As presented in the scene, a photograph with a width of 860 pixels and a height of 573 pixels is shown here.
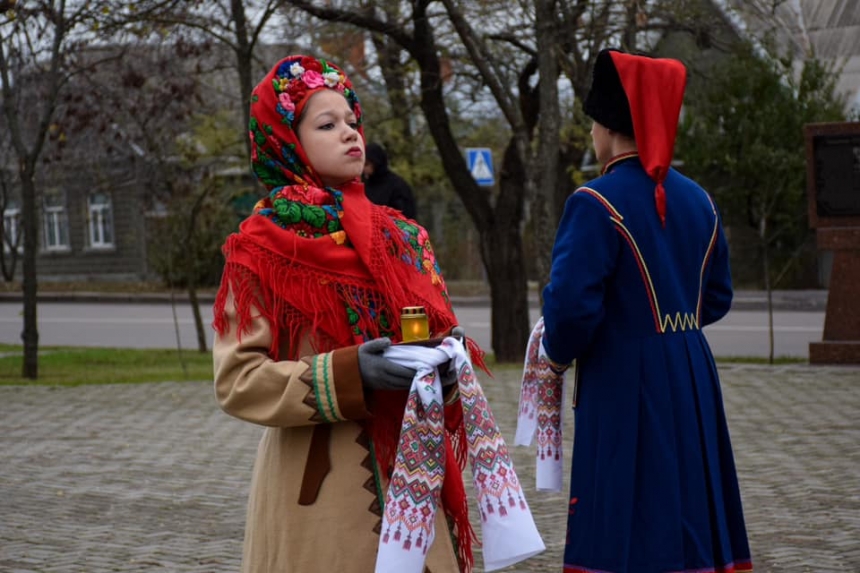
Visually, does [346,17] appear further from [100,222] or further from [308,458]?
[100,222]

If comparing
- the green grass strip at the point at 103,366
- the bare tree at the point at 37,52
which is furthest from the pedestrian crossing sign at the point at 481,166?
the bare tree at the point at 37,52

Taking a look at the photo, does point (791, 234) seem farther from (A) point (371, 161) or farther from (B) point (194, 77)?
(A) point (371, 161)

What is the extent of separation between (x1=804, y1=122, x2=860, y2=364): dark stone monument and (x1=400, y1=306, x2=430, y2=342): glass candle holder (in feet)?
35.6

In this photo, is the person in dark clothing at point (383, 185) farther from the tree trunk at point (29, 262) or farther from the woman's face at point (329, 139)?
the woman's face at point (329, 139)

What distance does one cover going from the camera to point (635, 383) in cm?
375

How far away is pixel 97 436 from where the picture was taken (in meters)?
11.0

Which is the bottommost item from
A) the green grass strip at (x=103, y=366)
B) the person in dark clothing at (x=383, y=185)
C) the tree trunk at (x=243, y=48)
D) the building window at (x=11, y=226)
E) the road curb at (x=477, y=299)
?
the road curb at (x=477, y=299)

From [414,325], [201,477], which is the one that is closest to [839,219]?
[201,477]

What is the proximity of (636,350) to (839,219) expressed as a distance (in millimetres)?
10464

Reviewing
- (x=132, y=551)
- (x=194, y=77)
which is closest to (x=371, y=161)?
(x=132, y=551)

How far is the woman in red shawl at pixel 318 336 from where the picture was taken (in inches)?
129

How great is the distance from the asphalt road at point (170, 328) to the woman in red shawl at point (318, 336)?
13800 millimetres

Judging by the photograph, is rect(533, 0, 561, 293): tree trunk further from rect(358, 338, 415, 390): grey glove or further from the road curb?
rect(358, 338, 415, 390): grey glove

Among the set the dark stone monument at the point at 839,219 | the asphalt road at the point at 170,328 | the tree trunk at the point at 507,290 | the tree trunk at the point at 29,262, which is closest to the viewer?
the dark stone monument at the point at 839,219
